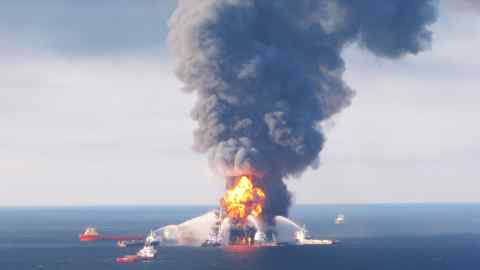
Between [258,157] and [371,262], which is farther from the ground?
[258,157]

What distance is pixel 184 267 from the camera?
176 meters

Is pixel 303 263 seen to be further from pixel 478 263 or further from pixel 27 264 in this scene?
pixel 27 264

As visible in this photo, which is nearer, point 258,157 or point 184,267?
point 184,267

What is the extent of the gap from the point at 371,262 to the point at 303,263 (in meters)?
16.7

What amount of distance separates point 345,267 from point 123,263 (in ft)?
178

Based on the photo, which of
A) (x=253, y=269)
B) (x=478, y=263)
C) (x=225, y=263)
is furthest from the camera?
→ (x=478, y=263)

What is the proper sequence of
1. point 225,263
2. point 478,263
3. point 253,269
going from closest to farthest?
point 253,269
point 225,263
point 478,263

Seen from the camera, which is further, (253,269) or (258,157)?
(258,157)

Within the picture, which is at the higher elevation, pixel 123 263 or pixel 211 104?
pixel 211 104

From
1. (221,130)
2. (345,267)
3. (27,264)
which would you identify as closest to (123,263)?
(27,264)

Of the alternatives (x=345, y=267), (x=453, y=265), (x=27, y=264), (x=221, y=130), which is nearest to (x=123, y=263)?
(x=27, y=264)

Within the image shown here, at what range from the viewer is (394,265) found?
609ft

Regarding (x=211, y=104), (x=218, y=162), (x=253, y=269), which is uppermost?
(x=211, y=104)

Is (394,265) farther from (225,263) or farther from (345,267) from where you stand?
(225,263)
